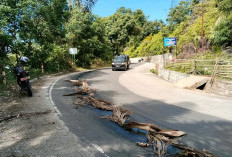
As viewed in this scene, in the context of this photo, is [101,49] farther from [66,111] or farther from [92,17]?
[66,111]

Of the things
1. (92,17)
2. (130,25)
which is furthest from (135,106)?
(130,25)

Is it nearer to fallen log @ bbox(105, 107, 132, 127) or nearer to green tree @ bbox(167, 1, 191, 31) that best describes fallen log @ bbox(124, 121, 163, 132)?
fallen log @ bbox(105, 107, 132, 127)

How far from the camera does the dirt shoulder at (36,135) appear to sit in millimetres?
3121

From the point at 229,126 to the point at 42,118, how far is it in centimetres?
519

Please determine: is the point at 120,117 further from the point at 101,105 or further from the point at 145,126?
the point at 101,105

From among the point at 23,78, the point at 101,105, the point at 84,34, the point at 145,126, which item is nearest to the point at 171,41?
the point at 84,34

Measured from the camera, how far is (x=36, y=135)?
3789 millimetres

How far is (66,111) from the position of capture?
552 centimetres

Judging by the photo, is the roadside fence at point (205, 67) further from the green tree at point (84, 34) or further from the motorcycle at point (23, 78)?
the green tree at point (84, 34)

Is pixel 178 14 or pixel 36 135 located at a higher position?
pixel 178 14

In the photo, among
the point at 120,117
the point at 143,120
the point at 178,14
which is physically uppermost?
the point at 178,14

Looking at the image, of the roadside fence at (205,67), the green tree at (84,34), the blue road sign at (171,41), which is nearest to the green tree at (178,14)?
the green tree at (84,34)

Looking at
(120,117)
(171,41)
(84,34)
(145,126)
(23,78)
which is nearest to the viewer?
(145,126)

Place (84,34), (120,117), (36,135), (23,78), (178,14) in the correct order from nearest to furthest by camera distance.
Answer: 1. (36,135)
2. (120,117)
3. (23,78)
4. (84,34)
5. (178,14)
